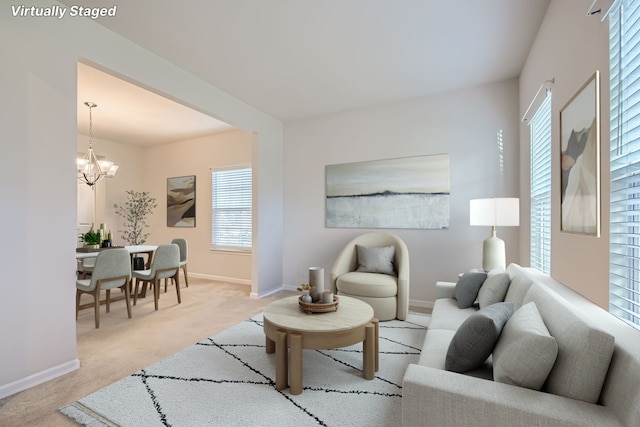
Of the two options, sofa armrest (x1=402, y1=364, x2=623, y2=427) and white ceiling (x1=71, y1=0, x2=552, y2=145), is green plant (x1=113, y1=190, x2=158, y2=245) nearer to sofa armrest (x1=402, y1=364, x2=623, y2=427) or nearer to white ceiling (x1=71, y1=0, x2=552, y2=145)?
white ceiling (x1=71, y1=0, x2=552, y2=145)

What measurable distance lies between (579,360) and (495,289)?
124 centimetres

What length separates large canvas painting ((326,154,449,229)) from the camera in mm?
3902

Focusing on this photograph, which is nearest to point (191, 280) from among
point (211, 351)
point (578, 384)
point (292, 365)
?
point (211, 351)

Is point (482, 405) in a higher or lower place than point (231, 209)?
lower

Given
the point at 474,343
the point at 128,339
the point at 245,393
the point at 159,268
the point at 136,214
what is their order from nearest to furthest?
1. the point at 474,343
2. the point at 245,393
3. the point at 128,339
4. the point at 159,268
5. the point at 136,214

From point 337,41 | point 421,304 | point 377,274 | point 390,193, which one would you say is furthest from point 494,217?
point 337,41

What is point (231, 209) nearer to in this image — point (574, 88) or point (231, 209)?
point (231, 209)

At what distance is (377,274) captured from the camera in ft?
11.9

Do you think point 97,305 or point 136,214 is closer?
point 97,305

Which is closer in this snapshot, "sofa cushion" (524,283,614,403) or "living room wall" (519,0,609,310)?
"sofa cushion" (524,283,614,403)

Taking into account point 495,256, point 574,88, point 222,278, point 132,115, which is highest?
point 132,115

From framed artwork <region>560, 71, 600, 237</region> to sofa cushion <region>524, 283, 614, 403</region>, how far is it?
62 cm

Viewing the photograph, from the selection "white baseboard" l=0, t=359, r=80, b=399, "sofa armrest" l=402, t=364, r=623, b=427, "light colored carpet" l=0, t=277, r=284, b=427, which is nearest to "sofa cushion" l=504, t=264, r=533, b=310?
"sofa armrest" l=402, t=364, r=623, b=427

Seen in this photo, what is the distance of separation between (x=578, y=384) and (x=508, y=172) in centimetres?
297
